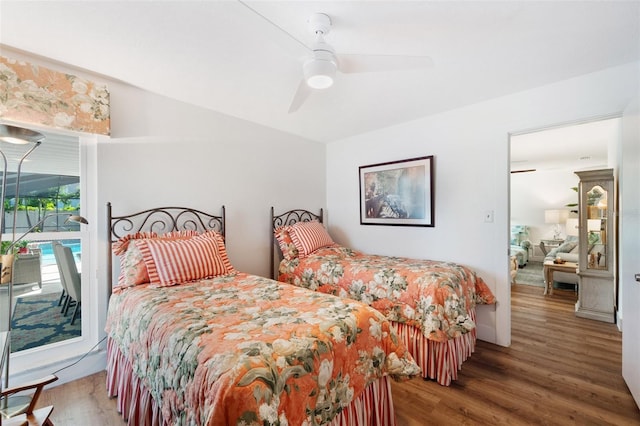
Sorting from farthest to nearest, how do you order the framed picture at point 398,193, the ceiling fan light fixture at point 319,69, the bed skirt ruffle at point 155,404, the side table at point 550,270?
1. the side table at point 550,270
2. the framed picture at point 398,193
3. the ceiling fan light fixture at point 319,69
4. the bed skirt ruffle at point 155,404

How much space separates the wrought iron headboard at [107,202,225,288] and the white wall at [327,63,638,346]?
6.98 ft

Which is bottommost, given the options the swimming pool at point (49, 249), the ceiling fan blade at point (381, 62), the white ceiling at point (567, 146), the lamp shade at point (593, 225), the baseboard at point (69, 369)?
the baseboard at point (69, 369)

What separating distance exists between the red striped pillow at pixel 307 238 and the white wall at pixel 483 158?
0.85 metres

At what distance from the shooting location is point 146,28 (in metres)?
1.64

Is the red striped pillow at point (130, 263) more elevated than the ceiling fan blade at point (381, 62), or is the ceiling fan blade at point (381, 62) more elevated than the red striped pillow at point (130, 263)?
the ceiling fan blade at point (381, 62)

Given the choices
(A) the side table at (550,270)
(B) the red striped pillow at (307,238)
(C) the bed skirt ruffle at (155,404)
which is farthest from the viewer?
(A) the side table at (550,270)

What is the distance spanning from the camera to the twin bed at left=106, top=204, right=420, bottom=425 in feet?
3.23

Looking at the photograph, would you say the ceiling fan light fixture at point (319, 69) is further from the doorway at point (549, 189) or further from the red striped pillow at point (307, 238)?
the doorway at point (549, 189)

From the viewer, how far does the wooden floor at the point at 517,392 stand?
168 cm

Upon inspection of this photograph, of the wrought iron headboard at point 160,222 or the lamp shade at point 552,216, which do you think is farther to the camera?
the lamp shade at point 552,216

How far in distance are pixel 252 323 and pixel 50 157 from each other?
2120 millimetres

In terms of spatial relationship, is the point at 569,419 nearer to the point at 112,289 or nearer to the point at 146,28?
the point at 112,289

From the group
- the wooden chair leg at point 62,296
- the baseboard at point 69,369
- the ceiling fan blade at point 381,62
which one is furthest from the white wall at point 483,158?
the wooden chair leg at point 62,296

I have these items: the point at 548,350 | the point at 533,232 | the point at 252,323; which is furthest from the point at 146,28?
the point at 533,232
